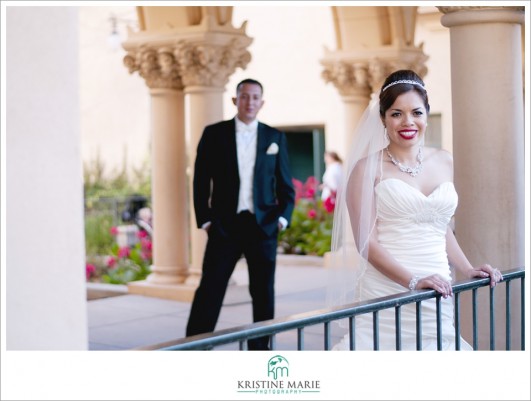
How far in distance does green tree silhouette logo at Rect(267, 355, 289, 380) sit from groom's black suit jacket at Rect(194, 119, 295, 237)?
2756mm

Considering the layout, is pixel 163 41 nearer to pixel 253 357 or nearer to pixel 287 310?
pixel 287 310

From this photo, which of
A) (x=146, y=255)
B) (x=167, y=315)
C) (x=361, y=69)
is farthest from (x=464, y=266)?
(x=146, y=255)

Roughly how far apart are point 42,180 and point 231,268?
3.70 metres

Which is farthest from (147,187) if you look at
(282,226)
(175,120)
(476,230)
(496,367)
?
(496,367)

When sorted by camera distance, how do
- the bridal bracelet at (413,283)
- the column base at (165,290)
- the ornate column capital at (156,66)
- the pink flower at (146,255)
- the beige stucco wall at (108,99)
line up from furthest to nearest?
the beige stucco wall at (108,99), the pink flower at (146,255), the column base at (165,290), the ornate column capital at (156,66), the bridal bracelet at (413,283)

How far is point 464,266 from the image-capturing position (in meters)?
4.31

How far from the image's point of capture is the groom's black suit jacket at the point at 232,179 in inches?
236

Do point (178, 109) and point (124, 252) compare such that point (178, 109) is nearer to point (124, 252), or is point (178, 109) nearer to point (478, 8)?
point (124, 252)

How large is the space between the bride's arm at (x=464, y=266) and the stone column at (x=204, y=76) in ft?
13.6

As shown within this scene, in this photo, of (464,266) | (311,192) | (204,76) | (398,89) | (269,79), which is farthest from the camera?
(269,79)

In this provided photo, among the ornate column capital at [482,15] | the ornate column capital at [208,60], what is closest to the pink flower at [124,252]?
the ornate column capital at [208,60]

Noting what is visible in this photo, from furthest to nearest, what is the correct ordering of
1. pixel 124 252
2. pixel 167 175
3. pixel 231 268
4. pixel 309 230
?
pixel 309 230
pixel 124 252
pixel 167 175
pixel 231 268

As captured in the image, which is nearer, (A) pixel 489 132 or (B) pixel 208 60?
(A) pixel 489 132

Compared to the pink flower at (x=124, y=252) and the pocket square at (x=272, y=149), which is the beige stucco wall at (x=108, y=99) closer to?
the pink flower at (x=124, y=252)
